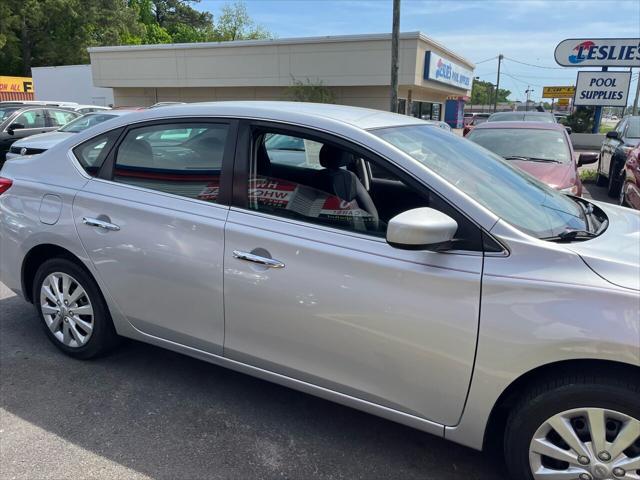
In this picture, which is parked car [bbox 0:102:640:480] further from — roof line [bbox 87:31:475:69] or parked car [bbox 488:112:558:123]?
roof line [bbox 87:31:475:69]

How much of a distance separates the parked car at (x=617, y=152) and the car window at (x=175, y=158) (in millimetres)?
8334

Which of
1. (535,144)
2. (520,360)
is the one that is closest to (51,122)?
(535,144)

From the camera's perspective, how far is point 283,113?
262 centimetres

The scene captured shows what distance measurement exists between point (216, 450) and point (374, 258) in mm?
1306

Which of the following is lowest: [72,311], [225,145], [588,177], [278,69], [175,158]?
[588,177]

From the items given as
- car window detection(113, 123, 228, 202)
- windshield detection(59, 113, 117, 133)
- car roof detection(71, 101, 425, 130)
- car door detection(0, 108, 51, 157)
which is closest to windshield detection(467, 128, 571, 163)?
car roof detection(71, 101, 425, 130)

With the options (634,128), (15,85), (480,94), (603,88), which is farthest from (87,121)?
(480,94)

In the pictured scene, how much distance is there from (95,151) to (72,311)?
1047mm

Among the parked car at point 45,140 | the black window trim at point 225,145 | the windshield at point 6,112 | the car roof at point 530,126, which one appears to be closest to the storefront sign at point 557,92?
the car roof at point 530,126

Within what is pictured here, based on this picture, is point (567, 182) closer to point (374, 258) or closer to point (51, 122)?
point (374, 258)

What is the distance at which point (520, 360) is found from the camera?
1986 mm

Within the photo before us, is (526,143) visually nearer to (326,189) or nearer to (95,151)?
(326,189)

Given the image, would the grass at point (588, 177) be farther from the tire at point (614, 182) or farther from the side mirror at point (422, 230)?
the side mirror at point (422, 230)

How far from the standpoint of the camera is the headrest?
2.87 m
